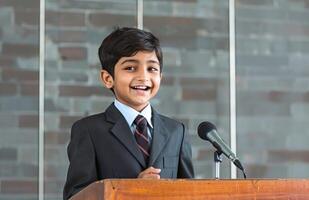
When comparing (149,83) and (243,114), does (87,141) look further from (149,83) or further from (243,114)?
(243,114)

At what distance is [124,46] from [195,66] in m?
1.98

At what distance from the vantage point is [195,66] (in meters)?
4.72

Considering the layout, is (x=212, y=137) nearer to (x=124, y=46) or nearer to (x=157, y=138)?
(x=157, y=138)

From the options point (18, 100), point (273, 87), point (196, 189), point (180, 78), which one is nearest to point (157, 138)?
point (196, 189)

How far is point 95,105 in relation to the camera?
4.50m

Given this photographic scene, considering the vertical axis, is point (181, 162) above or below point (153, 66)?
below

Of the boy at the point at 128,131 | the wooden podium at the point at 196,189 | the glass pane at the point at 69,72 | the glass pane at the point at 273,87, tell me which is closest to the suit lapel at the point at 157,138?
the boy at the point at 128,131

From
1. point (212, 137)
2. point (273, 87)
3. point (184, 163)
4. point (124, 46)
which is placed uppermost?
point (124, 46)

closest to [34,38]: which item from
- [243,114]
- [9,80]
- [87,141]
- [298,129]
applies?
[9,80]

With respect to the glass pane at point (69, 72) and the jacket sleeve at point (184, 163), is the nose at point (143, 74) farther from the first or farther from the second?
the glass pane at point (69, 72)

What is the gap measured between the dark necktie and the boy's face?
0.05 metres

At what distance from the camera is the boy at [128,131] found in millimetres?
2621

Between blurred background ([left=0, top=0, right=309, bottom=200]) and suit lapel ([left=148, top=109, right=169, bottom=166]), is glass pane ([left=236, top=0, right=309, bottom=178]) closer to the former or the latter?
blurred background ([left=0, top=0, right=309, bottom=200])

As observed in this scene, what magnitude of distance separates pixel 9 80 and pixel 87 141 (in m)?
1.87
